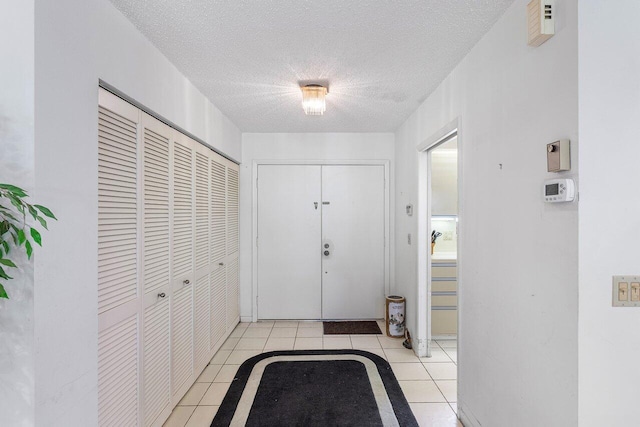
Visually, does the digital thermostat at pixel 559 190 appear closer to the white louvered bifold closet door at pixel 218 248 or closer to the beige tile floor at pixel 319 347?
the beige tile floor at pixel 319 347

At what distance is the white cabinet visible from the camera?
5.15 ft

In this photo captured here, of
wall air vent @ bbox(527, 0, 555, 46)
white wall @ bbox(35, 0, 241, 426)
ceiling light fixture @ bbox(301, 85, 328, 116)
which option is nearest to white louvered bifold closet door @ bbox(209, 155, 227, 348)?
ceiling light fixture @ bbox(301, 85, 328, 116)

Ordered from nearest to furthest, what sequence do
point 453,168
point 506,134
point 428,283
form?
point 506,134
point 428,283
point 453,168

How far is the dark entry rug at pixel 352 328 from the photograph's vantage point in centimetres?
370

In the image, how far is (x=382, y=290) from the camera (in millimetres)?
4078

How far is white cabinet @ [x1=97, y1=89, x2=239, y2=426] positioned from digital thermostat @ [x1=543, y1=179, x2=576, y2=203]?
1.95 meters

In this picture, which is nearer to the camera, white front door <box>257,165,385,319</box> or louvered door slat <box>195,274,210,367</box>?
louvered door slat <box>195,274,210,367</box>

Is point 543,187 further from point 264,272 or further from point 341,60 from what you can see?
point 264,272

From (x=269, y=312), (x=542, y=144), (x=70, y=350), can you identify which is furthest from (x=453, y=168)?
(x=70, y=350)

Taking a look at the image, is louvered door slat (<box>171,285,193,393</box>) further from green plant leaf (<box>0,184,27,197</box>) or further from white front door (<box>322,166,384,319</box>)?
white front door (<box>322,166,384,319</box>)

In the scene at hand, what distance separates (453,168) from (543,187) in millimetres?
2689

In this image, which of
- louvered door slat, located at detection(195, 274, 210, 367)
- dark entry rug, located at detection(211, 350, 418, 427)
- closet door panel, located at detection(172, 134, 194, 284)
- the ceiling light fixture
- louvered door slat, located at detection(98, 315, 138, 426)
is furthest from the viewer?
louvered door slat, located at detection(195, 274, 210, 367)

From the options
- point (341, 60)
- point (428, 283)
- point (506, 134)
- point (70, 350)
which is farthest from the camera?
point (428, 283)
